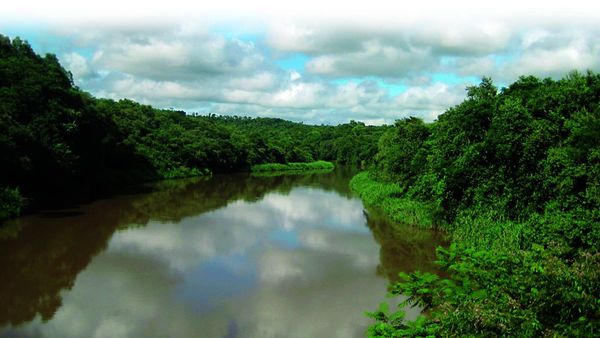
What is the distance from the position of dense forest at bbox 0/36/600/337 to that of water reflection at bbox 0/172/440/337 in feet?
8.07

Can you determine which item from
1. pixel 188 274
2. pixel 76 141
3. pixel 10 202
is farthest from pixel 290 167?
pixel 188 274

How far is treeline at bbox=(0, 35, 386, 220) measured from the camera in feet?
96.7

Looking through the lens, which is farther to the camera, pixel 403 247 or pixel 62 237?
pixel 62 237

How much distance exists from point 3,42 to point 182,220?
78.4 feet

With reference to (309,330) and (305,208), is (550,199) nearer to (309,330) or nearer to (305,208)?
(309,330)

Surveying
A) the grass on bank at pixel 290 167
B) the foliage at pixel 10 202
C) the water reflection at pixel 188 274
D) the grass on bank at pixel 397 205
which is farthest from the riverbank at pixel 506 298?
the grass on bank at pixel 290 167

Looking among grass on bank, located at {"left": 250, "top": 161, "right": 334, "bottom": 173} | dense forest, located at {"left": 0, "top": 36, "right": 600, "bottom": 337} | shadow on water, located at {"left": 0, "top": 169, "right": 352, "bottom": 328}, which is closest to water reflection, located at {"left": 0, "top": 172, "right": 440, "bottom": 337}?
shadow on water, located at {"left": 0, "top": 169, "right": 352, "bottom": 328}

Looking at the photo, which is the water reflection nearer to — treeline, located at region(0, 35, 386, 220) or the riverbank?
treeline, located at region(0, 35, 386, 220)

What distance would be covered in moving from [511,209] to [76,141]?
110 ft

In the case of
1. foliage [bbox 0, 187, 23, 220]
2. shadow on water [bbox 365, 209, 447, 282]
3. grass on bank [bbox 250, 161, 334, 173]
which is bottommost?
shadow on water [bbox 365, 209, 447, 282]

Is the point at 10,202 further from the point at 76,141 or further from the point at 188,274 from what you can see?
the point at 188,274

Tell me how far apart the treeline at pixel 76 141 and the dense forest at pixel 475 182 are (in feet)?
0.49

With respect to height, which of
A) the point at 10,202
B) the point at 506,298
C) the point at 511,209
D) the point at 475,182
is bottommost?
the point at 10,202

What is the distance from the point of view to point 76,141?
40.1 meters
